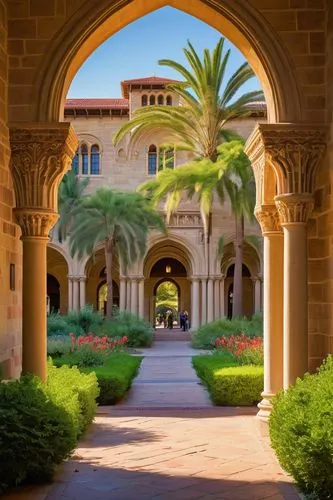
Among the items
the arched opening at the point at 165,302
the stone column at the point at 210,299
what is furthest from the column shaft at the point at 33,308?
the arched opening at the point at 165,302

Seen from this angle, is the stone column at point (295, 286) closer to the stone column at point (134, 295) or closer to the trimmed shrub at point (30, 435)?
the trimmed shrub at point (30, 435)

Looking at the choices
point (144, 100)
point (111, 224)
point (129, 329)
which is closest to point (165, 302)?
point (144, 100)

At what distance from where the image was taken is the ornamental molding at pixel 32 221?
8805 mm

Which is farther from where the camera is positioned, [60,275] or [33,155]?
[60,275]

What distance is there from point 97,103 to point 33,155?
32.1 metres

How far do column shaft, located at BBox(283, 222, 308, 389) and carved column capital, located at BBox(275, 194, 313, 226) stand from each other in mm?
70

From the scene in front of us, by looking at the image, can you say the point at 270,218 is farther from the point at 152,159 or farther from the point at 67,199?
the point at 152,159

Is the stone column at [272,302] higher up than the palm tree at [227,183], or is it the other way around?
the palm tree at [227,183]

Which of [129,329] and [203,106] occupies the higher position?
[203,106]

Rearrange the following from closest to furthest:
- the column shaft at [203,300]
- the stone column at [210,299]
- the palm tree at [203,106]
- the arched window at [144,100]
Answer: the palm tree at [203,106] → the stone column at [210,299] → the column shaft at [203,300] → the arched window at [144,100]

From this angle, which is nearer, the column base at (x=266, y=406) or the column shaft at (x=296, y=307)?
the column shaft at (x=296, y=307)

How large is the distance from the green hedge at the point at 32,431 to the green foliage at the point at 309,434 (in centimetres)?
202

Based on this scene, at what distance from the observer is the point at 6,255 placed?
8641 millimetres

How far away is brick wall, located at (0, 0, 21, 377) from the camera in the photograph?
8.41m
